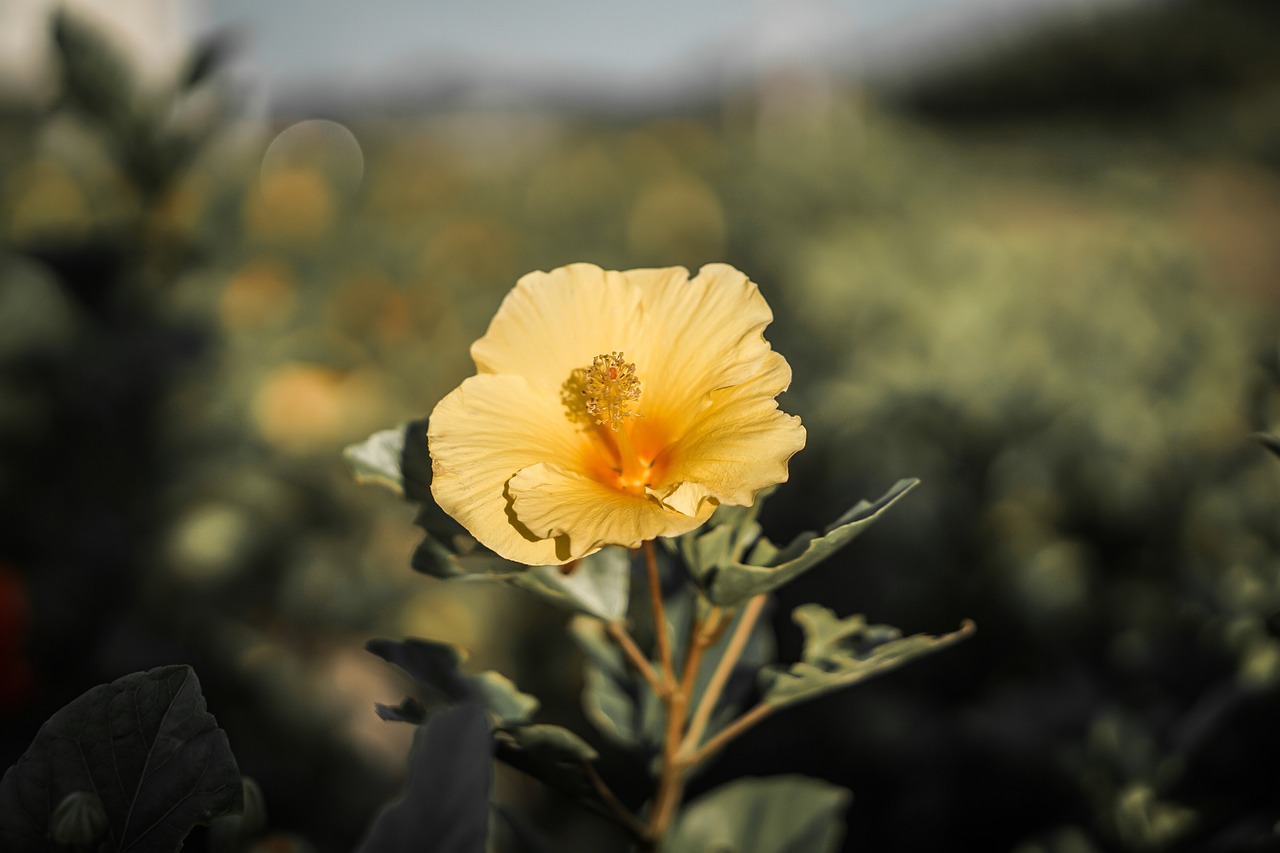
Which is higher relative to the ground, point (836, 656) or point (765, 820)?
point (836, 656)

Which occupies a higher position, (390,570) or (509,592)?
(390,570)

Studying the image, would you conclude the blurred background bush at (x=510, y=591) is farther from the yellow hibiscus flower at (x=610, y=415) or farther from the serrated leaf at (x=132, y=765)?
the serrated leaf at (x=132, y=765)

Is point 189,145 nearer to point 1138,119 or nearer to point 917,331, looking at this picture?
point 917,331

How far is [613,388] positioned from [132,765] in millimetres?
357

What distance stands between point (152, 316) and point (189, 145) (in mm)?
301

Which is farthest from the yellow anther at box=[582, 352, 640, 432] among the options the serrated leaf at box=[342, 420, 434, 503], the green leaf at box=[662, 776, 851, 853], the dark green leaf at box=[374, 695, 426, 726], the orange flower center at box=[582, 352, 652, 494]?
the green leaf at box=[662, 776, 851, 853]

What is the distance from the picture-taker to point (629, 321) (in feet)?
1.98

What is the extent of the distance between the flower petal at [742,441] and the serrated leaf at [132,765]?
30 centimetres

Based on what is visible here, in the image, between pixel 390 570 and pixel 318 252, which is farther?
pixel 318 252

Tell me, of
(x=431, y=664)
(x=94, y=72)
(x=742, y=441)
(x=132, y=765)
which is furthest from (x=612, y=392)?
(x=94, y=72)

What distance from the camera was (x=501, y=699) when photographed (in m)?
0.61

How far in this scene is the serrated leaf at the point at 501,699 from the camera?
0.60 metres

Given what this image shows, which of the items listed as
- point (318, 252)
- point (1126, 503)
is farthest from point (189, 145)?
point (1126, 503)

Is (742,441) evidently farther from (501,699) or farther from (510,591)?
(510,591)
